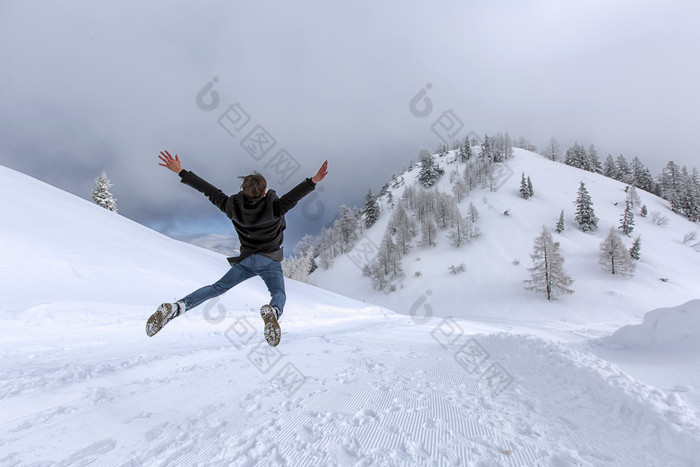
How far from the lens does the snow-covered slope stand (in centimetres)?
3400

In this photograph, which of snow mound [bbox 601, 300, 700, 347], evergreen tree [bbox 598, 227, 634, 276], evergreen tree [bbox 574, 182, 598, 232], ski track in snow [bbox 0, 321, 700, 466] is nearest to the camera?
ski track in snow [bbox 0, 321, 700, 466]

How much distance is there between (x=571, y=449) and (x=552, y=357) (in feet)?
8.29

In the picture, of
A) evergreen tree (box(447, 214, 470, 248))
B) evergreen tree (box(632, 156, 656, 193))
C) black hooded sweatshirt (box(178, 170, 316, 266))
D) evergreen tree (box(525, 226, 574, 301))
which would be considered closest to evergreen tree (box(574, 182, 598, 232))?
evergreen tree (box(447, 214, 470, 248))

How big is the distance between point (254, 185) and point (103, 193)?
4048 centimetres

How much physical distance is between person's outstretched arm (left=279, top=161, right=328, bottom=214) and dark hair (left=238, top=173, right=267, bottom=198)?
0.90ft

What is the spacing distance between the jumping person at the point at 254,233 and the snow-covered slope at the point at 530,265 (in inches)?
1201

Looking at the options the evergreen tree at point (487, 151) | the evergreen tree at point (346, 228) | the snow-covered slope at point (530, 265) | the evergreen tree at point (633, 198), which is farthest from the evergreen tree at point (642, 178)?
the evergreen tree at point (346, 228)

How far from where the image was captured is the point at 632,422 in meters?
2.33

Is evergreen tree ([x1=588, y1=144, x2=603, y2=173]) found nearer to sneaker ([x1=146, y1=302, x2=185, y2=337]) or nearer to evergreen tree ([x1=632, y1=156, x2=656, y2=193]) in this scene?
evergreen tree ([x1=632, y1=156, x2=656, y2=193])

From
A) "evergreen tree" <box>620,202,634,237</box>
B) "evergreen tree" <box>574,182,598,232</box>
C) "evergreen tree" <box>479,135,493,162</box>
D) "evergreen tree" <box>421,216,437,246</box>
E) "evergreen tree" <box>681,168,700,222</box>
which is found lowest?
"evergreen tree" <box>421,216,437,246</box>

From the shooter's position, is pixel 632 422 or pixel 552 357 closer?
pixel 632 422

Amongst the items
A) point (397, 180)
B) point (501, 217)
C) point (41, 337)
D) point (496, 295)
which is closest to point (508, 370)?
point (41, 337)

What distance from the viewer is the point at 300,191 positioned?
11.6 feet

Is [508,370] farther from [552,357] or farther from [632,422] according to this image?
[632,422]
